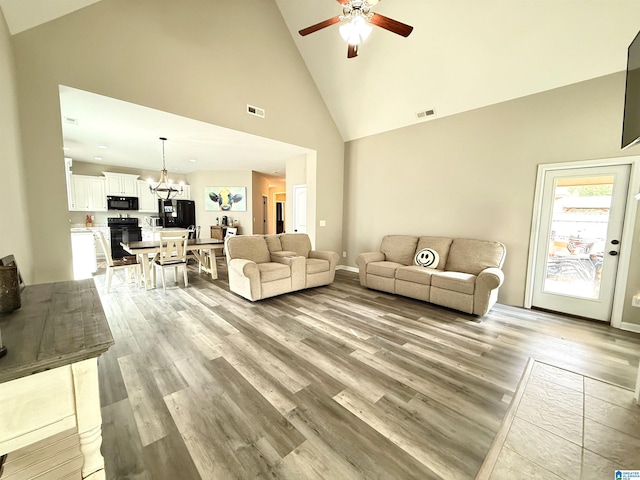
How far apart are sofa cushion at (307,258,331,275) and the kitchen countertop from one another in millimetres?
3057

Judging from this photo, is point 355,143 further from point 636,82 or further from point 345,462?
point 345,462

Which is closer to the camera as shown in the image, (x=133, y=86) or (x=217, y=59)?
(x=133, y=86)

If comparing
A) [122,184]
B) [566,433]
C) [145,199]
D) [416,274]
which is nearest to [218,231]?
[145,199]

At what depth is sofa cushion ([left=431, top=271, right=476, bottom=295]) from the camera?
3277 millimetres

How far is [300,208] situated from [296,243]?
166cm

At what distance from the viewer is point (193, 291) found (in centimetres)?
414

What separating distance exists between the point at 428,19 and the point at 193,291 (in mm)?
5341

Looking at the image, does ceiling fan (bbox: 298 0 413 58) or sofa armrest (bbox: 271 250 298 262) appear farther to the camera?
sofa armrest (bbox: 271 250 298 262)

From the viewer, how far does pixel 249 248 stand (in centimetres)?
413

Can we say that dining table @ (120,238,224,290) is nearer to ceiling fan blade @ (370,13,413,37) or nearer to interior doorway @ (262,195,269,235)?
interior doorway @ (262,195,269,235)

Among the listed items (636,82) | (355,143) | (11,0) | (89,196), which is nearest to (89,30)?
(11,0)

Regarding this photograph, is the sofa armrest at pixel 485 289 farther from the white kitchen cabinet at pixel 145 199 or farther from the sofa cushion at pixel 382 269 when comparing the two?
the white kitchen cabinet at pixel 145 199

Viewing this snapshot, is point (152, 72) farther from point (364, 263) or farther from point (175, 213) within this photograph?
point (175, 213)

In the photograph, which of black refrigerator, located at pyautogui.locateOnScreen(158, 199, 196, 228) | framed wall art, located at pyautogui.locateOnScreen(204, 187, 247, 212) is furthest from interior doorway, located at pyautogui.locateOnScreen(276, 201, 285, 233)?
black refrigerator, located at pyautogui.locateOnScreen(158, 199, 196, 228)
